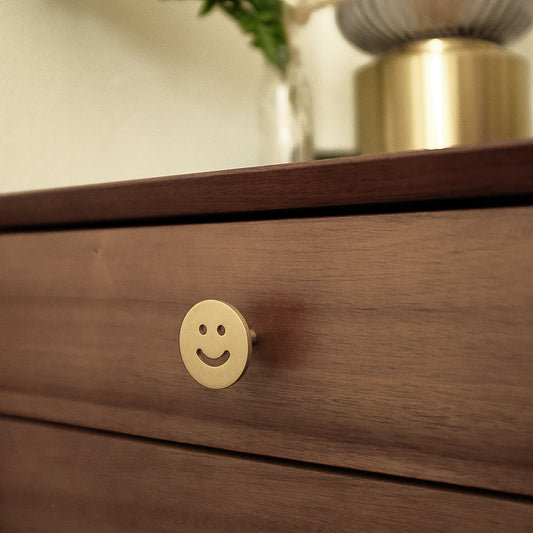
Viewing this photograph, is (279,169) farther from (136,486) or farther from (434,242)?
(136,486)

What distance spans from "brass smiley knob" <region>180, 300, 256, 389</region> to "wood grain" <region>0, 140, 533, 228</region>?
0.08 metres

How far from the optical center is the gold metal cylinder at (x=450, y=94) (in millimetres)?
537

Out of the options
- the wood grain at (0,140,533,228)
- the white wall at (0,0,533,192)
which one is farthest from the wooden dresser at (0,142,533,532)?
the white wall at (0,0,533,192)

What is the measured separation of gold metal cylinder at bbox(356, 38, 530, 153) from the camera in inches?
21.1

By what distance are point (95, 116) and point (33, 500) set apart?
0.52m

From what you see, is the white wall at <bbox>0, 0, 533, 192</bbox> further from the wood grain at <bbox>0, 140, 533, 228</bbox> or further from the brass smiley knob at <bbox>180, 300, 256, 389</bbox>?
the brass smiley knob at <bbox>180, 300, 256, 389</bbox>

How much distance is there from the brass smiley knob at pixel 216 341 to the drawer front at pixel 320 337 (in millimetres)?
39

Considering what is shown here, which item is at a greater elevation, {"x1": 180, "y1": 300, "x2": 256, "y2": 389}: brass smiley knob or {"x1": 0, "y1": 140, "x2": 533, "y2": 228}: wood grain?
{"x1": 0, "y1": 140, "x2": 533, "y2": 228}: wood grain

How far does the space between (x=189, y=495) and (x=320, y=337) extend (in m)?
0.16

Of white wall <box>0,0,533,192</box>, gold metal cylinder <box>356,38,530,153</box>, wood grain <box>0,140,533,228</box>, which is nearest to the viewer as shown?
wood grain <box>0,140,533,228</box>

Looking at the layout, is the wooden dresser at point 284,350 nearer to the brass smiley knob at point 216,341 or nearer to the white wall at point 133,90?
the brass smiley knob at point 216,341

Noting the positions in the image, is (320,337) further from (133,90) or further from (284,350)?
(133,90)

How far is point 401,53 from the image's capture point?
569 millimetres

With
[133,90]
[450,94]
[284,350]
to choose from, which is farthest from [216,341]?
[133,90]
